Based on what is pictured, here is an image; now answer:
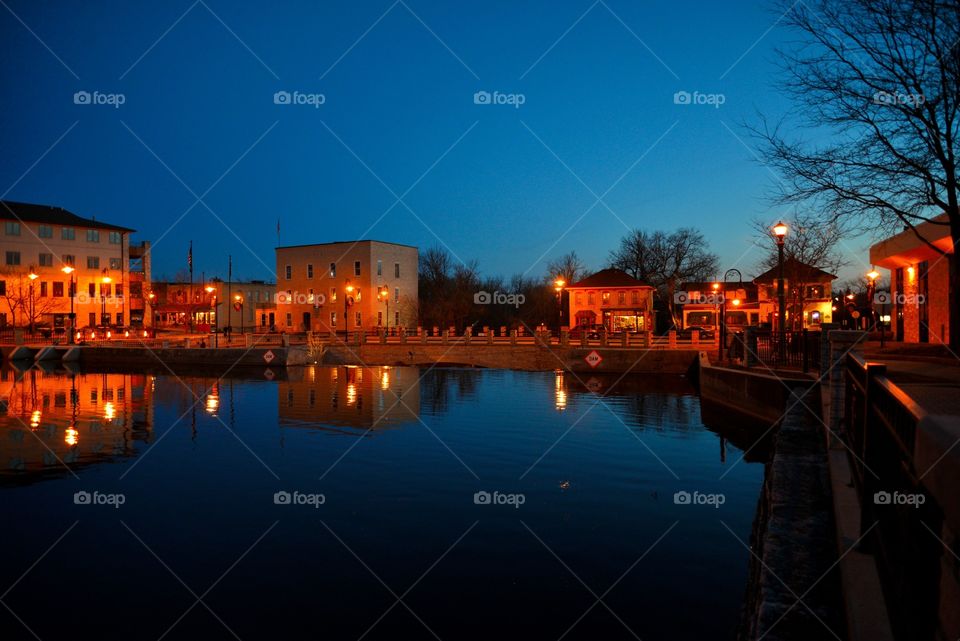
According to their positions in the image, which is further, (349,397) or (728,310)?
(728,310)

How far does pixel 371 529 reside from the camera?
35.5ft

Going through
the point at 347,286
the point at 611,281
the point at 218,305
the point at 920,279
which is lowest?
the point at 920,279

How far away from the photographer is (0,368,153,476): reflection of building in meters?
16.3

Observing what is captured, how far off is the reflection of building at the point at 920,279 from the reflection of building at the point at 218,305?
218ft

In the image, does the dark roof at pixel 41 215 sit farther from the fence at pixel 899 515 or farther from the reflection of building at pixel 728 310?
the fence at pixel 899 515

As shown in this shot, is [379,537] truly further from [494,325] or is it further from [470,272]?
[470,272]

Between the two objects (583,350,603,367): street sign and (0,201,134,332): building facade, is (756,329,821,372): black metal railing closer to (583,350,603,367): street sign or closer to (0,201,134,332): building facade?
(583,350,603,367): street sign

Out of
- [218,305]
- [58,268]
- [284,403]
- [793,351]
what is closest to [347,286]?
[218,305]

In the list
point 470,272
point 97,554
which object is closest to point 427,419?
point 97,554

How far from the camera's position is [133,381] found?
120 ft

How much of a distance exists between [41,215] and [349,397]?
5898 cm

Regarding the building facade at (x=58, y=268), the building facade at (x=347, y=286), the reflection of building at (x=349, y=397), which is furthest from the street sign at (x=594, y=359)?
the building facade at (x=58, y=268)

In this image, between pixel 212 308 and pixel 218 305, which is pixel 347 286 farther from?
pixel 218 305

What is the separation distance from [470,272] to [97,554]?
256 feet
